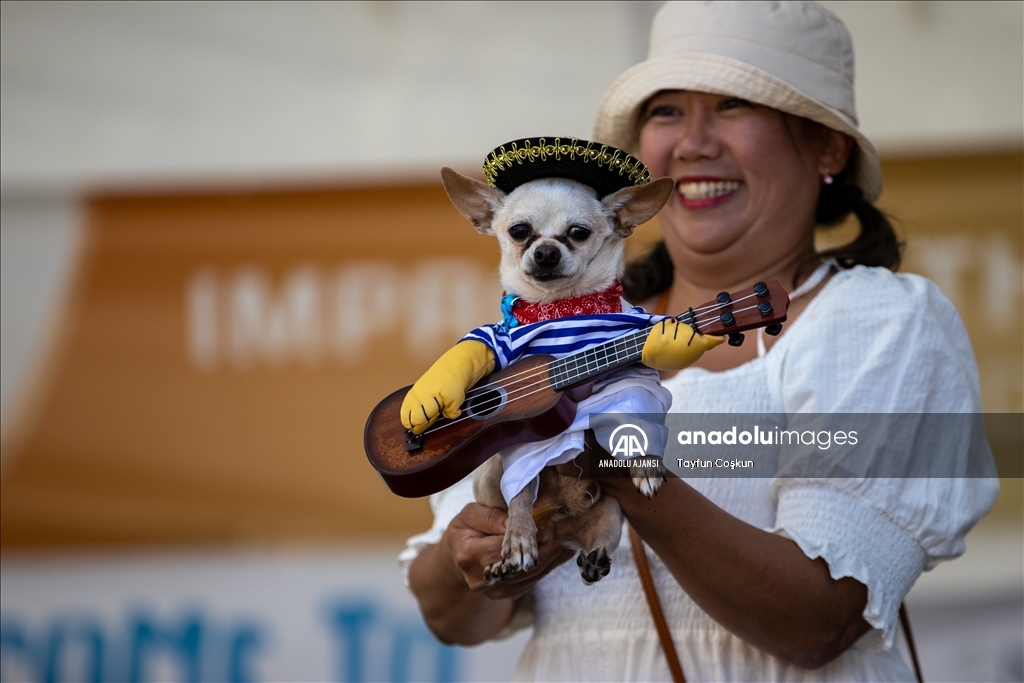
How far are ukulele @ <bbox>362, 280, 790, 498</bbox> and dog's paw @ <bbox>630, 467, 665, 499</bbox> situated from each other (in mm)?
84

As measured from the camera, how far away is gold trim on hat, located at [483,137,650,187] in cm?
106

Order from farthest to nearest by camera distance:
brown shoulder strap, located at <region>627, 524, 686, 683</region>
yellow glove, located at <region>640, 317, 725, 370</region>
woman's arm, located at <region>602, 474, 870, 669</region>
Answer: brown shoulder strap, located at <region>627, 524, 686, 683</region>
woman's arm, located at <region>602, 474, 870, 669</region>
yellow glove, located at <region>640, 317, 725, 370</region>

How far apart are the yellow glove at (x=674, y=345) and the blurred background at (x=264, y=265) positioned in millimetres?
1681

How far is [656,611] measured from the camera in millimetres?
1347

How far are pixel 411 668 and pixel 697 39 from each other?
176 cm

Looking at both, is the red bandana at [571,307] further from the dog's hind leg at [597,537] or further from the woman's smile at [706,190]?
the woman's smile at [706,190]

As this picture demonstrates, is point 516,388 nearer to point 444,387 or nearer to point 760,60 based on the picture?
point 444,387

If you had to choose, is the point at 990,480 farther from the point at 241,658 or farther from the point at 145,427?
the point at 145,427

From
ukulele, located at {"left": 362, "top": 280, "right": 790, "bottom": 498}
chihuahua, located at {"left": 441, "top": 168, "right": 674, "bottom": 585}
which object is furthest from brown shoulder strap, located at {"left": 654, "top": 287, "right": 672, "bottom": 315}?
ukulele, located at {"left": 362, "top": 280, "right": 790, "bottom": 498}

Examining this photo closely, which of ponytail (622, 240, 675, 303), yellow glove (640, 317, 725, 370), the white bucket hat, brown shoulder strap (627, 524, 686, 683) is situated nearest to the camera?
yellow glove (640, 317, 725, 370)

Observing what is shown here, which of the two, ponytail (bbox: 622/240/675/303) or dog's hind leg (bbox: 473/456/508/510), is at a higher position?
ponytail (bbox: 622/240/675/303)

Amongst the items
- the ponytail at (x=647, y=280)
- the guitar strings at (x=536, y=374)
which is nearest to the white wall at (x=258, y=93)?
the ponytail at (x=647, y=280)

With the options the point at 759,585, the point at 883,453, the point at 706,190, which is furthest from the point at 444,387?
the point at 706,190

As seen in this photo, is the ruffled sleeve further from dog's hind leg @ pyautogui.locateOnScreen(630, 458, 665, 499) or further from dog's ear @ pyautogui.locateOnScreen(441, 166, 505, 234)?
dog's ear @ pyautogui.locateOnScreen(441, 166, 505, 234)
